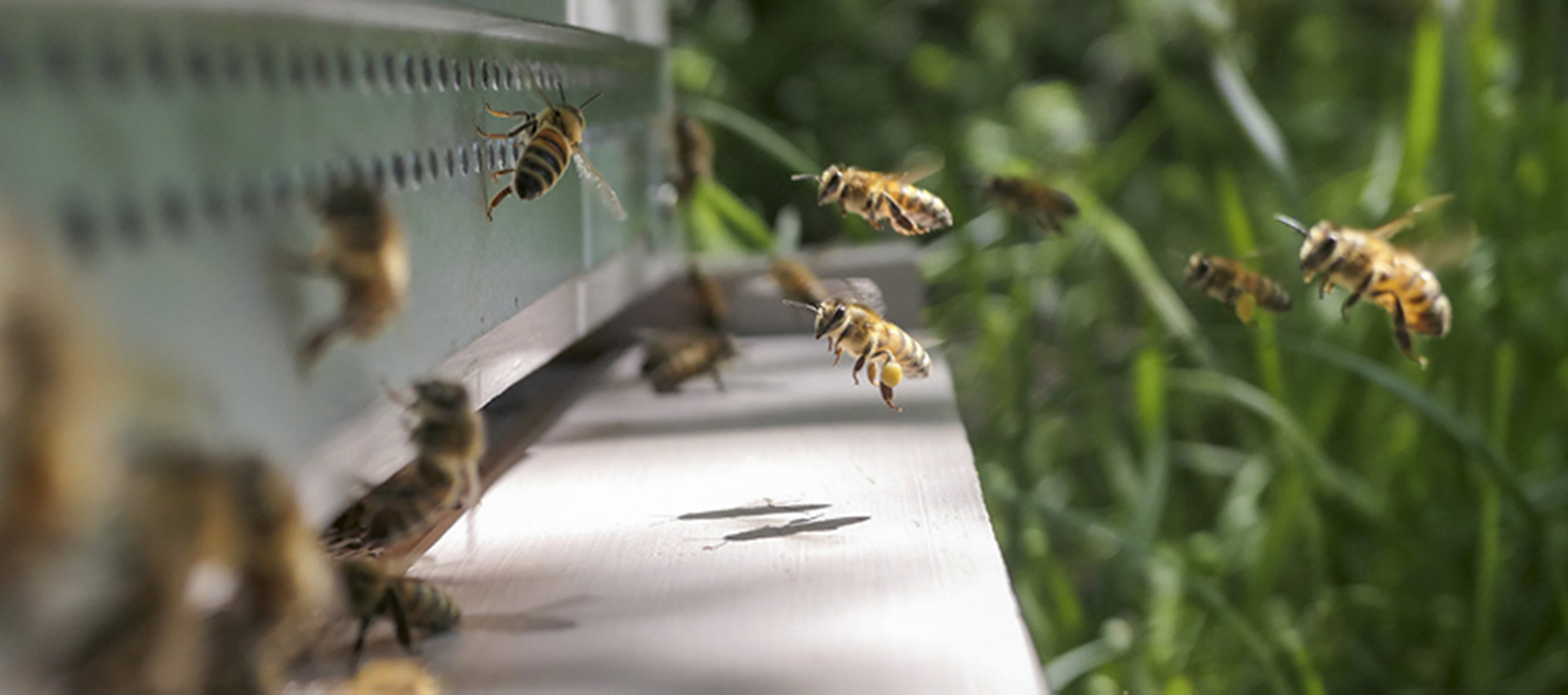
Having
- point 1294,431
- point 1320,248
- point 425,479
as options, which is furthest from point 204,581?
point 1294,431

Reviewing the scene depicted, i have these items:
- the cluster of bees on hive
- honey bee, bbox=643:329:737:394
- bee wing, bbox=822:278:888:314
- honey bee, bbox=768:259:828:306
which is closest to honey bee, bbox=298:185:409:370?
the cluster of bees on hive

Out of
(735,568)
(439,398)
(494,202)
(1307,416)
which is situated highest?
(494,202)

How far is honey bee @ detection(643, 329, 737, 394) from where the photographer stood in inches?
55.3

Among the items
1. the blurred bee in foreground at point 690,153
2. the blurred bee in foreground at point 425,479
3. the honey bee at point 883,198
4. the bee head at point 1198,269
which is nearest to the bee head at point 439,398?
the blurred bee in foreground at point 425,479

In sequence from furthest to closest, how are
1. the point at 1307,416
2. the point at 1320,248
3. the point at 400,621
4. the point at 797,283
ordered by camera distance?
the point at 1307,416, the point at 797,283, the point at 1320,248, the point at 400,621

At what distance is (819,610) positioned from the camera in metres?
0.70

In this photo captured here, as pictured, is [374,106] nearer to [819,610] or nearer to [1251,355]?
[819,610]

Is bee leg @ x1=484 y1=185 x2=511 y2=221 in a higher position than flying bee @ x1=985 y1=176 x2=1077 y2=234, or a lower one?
higher

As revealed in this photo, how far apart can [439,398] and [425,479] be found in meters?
0.05

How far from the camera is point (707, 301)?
1.70 meters

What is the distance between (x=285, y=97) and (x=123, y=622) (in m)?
0.27

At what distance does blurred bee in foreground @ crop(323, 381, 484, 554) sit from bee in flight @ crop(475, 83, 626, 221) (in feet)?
0.60

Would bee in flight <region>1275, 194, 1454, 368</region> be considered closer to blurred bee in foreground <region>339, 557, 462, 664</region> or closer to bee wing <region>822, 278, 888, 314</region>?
bee wing <region>822, 278, 888, 314</region>

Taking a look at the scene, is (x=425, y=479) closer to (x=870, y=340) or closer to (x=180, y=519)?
(x=180, y=519)
